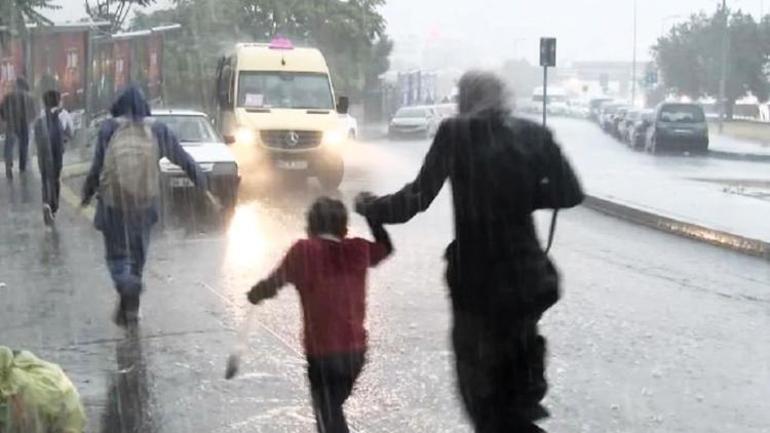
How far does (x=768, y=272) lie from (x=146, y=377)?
7331mm

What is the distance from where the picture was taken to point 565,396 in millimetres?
6969

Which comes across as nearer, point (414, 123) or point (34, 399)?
point (34, 399)

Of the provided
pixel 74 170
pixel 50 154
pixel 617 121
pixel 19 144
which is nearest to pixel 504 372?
pixel 50 154

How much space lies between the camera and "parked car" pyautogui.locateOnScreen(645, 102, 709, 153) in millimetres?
38000

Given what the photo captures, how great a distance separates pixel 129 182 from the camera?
8141mm

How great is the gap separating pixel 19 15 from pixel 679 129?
2934 cm

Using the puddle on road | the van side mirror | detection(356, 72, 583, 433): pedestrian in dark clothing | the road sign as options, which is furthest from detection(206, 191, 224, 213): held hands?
detection(356, 72, 583, 433): pedestrian in dark clothing

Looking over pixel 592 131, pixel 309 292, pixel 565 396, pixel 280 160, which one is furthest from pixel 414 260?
pixel 592 131

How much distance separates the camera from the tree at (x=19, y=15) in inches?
441

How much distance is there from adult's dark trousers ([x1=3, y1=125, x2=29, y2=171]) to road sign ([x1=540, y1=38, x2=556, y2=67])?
31.0 ft

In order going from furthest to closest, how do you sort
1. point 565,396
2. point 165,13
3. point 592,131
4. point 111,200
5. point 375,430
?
point 592,131, point 165,13, point 111,200, point 565,396, point 375,430

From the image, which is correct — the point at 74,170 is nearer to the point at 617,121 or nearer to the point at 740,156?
the point at 740,156

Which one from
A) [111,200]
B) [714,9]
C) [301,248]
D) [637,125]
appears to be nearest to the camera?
[301,248]

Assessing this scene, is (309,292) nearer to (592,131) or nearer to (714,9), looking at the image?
(592,131)
